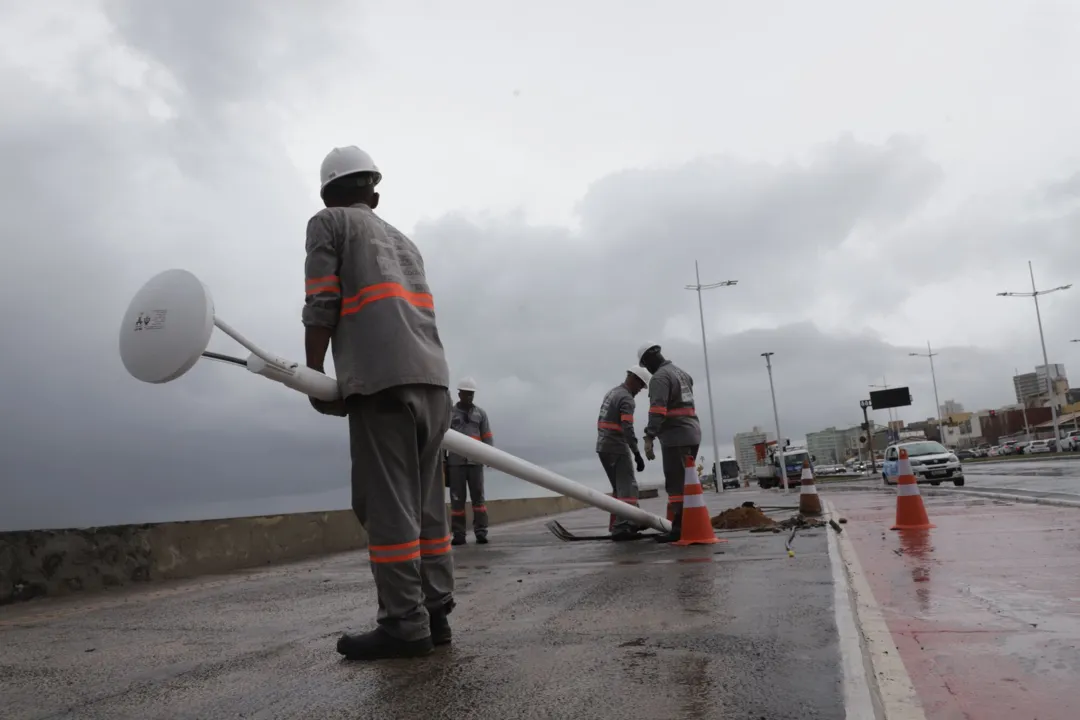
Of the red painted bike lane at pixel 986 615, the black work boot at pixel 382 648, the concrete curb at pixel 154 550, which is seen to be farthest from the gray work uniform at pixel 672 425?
the black work boot at pixel 382 648

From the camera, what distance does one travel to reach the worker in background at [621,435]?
899 cm

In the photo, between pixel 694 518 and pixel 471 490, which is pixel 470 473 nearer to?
pixel 471 490

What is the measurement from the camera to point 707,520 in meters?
7.11

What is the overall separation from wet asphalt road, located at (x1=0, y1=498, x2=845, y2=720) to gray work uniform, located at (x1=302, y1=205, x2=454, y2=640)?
0.96ft

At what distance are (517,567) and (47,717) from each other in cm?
403

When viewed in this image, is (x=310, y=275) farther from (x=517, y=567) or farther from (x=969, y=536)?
(x=969, y=536)

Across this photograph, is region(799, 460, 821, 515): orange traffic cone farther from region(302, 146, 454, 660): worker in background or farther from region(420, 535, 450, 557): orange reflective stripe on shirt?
region(302, 146, 454, 660): worker in background

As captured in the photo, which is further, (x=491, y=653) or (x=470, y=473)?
(x=470, y=473)

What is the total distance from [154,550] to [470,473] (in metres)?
3.96

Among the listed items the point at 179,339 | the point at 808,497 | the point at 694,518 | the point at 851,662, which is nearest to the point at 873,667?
the point at 851,662

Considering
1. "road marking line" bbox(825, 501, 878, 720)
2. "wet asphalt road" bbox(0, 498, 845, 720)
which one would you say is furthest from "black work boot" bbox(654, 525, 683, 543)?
"road marking line" bbox(825, 501, 878, 720)

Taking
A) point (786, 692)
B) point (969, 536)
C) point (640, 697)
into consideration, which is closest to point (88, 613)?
point (640, 697)

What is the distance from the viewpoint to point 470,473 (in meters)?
9.93

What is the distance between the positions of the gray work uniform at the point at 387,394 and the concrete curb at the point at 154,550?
14.4 ft
